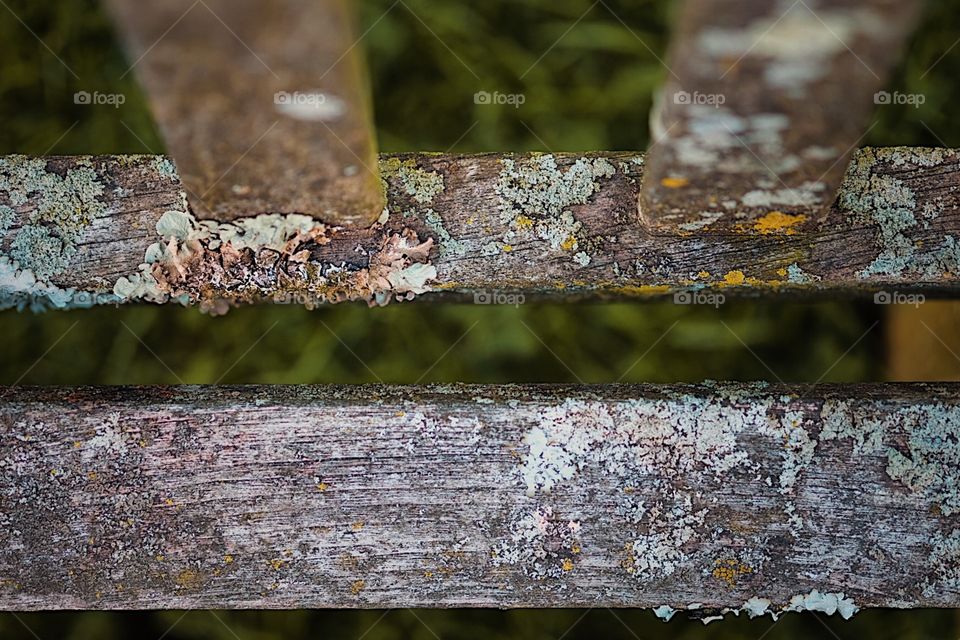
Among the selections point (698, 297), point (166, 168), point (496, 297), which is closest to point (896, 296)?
point (698, 297)

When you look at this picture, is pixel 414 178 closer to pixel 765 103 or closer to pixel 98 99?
pixel 765 103

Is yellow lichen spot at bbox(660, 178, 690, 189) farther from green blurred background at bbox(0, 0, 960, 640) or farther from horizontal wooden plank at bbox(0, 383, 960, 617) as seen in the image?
green blurred background at bbox(0, 0, 960, 640)

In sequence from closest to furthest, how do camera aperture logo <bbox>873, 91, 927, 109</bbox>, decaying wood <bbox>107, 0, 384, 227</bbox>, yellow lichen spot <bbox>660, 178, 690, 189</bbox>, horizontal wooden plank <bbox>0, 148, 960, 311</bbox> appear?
decaying wood <bbox>107, 0, 384, 227</bbox>
yellow lichen spot <bbox>660, 178, 690, 189</bbox>
horizontal wooden plank <bbox>0, 148, 960, 311</bbox>
camera aperture logo <bbox>873, 91, 927, 109</bbox>

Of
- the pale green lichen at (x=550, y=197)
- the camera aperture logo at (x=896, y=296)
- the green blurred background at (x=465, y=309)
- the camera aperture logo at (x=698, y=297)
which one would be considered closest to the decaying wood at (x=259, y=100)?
the pale green lichen at (x=550, y=197)

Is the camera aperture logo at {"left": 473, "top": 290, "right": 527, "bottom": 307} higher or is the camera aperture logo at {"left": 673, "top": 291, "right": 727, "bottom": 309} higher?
the camera aperture logo at {"left": 673, "top": 291, "right": 727, "bottom": 309}

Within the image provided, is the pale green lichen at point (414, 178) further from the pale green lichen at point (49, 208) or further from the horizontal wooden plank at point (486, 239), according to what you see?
the pale green lichen at point (49, 208)

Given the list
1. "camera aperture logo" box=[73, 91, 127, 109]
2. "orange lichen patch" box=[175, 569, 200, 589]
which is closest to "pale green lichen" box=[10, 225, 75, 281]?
"orange lichen patch" box=[175, 569, 200, 589]
